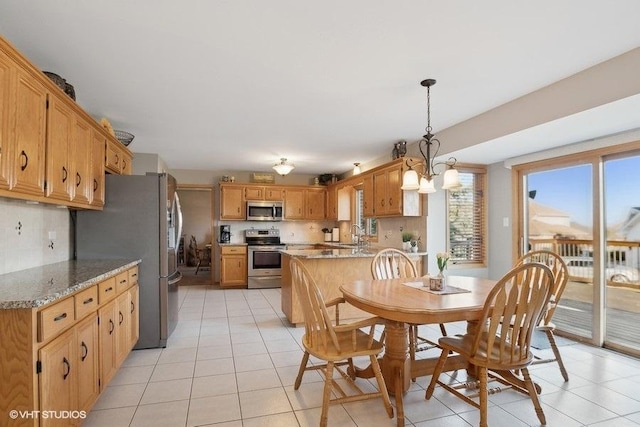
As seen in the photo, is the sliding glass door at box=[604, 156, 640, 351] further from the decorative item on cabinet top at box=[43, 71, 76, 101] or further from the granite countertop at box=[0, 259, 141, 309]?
the decorative item on cabinet top at box=[43, 71, 76, 101]

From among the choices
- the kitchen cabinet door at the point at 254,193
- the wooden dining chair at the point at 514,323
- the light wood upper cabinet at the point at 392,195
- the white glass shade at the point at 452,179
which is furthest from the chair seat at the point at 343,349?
the kitchen cabinet door at the point at 254,193

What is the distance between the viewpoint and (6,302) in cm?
144

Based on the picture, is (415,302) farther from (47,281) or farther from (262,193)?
(262,193)

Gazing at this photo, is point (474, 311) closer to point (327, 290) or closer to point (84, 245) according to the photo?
point (327, 290)

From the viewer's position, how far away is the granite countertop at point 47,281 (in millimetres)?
1503

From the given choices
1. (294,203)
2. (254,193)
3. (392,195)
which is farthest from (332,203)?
(392,195)

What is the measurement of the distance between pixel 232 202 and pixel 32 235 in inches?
171

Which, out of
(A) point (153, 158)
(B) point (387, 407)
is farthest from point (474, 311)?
(A) point (153, 158)

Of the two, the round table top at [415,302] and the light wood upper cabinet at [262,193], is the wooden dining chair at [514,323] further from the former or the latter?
the light wood upper cabinet at [262,193]

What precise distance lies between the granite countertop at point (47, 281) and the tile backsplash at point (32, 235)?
0.27ft

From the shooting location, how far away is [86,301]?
2.02m

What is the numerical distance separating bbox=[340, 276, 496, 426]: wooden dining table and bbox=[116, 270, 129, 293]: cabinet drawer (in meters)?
1.76

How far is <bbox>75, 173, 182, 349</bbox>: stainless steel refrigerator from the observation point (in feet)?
10.7

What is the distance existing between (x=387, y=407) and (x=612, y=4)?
8.43ft
